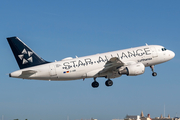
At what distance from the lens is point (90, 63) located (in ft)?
187

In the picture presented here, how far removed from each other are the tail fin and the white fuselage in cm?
116

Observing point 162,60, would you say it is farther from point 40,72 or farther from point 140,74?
point 40,72

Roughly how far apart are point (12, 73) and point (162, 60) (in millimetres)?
30140

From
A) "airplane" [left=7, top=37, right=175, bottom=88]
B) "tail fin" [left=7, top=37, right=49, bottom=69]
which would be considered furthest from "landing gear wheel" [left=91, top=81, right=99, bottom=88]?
"tail fin" [left=7, top=37, right=49, bottom=69]

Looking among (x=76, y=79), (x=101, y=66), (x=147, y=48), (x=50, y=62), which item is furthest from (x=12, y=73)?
(x=147, y=48)

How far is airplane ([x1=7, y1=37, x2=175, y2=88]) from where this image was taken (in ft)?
Answer: 177

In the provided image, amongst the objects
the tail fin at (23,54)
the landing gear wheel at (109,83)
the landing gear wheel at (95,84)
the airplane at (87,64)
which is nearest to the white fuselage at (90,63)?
the airplane at (87,64)

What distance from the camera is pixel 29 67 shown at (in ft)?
178

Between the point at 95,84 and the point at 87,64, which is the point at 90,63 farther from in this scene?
the point at 95,84

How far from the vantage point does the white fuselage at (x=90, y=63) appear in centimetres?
5372

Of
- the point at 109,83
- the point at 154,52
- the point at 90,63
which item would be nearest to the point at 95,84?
the point at 109,83

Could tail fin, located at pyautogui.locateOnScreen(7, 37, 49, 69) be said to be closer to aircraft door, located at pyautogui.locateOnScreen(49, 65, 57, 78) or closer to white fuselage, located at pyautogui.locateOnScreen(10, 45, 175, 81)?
white fuselage, located at pyautogui.locateOnScreen(10, 45, 175, 81)

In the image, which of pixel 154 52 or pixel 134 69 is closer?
pixel 134 69

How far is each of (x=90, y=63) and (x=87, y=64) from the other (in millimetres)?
638
